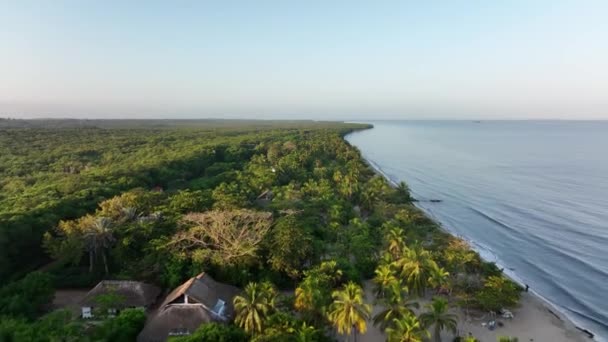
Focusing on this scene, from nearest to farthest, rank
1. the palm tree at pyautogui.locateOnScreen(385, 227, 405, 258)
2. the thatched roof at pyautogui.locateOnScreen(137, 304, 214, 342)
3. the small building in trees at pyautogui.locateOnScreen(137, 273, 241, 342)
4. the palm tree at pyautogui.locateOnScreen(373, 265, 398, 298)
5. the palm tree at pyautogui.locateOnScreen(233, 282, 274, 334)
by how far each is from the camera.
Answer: the palm tree at pyautogui.locateOnScreen(233, 282, 274, 334)
the thatched roof at pyautogui.locateOnScreen(137, 304, 214, 342)
the small building in trees at pyautogui.locateOnScreen(137, 273, 241, 342)
the palm tree at pyautogui.locateOnScreen(373, 265, 398, 298)
the palm tree at pyautogui.locateOnScreen(385, 227, 405, 258)

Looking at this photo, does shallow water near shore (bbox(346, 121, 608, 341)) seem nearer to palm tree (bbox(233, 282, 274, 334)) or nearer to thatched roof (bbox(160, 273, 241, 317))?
palm tree (bbox(233, 282, 274, 334))

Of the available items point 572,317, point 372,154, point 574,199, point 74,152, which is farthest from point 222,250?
point 372,154

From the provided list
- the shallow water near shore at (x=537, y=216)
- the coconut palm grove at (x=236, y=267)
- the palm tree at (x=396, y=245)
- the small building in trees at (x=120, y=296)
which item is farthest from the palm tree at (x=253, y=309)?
the shallow water near shore at (x=537, y=216)

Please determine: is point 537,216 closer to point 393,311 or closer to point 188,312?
point 393,311

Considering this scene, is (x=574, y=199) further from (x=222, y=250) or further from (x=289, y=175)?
(x=222, y=250)

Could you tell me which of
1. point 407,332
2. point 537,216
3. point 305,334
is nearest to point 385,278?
point 407,332

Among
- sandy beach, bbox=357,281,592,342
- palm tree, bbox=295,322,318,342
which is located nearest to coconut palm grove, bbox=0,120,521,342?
palm tree, bbox=295,322,318,342

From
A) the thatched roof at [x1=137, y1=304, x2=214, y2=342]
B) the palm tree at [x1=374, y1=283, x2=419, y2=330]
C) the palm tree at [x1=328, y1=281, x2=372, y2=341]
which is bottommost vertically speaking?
the thatched roof at [x1=137, y1=304, x2=214, y2=342]
